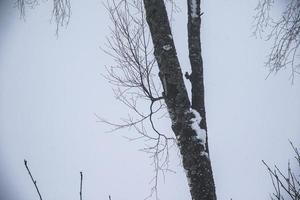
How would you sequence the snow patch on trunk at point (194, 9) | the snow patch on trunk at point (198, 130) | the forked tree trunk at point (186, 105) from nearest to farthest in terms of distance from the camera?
the forked tree trunk at point (186, 105) → the snow patch on trunk at point (198, 130) → the snow patch on trunk at point (194, 9)

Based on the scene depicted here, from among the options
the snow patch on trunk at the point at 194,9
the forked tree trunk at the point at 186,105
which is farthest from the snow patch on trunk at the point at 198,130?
the snow patch on trunk at the point at 194,9

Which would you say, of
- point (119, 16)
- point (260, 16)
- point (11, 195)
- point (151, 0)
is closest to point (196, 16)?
point (151, 0)

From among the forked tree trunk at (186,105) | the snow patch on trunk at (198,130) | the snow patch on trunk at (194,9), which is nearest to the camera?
the forked tree trunk at (186,105)

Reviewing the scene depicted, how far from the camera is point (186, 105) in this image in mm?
2652

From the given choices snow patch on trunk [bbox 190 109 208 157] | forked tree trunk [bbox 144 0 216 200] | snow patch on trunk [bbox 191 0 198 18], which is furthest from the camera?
snow patch on trunk [bbox 191 0 198 18]

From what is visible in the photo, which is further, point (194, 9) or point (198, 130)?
point (194, 9)

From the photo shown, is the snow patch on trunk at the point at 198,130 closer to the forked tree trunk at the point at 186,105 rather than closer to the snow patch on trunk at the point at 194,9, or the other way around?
the forked tree trunk at the point at 186,105

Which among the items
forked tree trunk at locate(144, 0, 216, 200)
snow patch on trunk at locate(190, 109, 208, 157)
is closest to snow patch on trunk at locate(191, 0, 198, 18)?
forked tree trunk at locate(144, 0, 216, 200)

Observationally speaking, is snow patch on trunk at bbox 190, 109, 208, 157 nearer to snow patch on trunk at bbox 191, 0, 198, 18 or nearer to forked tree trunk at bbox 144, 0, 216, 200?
forked tree trunk at bbox 144, 0, 216, 200

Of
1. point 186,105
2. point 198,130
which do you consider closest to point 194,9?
point 186,105

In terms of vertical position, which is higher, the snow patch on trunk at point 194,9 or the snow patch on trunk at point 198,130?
the snow patch on trunk at point 194,9

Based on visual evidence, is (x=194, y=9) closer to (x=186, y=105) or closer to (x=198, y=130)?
(x=186, y=105)

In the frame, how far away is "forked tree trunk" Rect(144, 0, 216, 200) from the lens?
8.03 feet

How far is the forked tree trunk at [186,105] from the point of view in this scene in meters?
2.45
